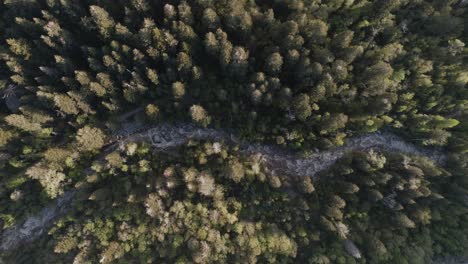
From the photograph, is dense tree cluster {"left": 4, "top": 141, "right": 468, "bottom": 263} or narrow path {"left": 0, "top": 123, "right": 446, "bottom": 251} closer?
dense tree cluster {"left": 4, "top": 141, "right": 468, "bottom": 263}

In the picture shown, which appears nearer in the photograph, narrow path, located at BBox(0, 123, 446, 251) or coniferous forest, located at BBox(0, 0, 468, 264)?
coniferous forest, located at BBox(0, 0, 468, 264)

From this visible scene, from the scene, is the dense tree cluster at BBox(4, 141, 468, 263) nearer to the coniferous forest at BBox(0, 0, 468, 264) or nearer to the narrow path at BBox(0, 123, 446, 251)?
the coniferous forest at BBox(0, 0, 468, 264)

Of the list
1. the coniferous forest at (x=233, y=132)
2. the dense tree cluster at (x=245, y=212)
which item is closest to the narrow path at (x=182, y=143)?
the coniferous forest at (x=233, y=132)

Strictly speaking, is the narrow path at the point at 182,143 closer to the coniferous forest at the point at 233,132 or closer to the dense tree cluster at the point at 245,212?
the coniferous forest at the point at 233,132

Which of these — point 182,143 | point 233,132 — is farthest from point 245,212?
point 182,143

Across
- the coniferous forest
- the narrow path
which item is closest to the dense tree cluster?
the coniferous forest

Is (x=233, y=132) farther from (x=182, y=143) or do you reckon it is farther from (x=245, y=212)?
(x=245, y=212)
